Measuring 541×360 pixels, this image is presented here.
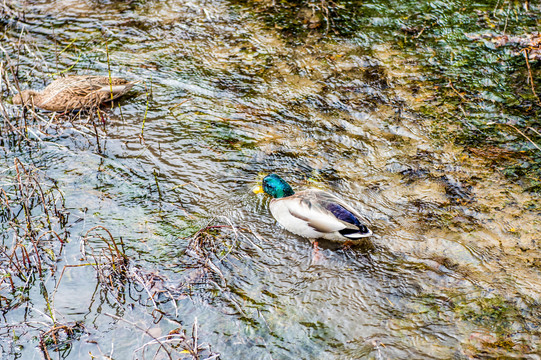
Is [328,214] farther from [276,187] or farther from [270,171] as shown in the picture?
[270,171]

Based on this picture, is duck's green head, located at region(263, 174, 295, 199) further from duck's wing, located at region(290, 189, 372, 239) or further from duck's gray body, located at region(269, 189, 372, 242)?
duck's wing, located at region(290, 189, 372, 239)

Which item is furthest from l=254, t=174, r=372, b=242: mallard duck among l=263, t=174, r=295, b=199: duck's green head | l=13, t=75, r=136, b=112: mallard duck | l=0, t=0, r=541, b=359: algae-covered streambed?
l=13, t=75, r=136, b=112: mallard duck

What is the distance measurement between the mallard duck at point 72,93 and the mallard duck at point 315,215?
2.79 metres

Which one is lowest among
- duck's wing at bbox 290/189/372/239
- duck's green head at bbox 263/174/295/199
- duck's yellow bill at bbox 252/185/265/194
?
duck's yellow bill at bbox 252/185/265/194

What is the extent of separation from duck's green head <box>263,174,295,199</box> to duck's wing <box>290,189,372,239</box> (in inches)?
9.2

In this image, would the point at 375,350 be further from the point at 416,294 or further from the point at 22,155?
the point at 22,155

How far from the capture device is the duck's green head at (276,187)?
5262 millimetres

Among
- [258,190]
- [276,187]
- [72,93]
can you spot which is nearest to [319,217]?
[276,187]

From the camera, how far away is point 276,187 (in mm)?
5273

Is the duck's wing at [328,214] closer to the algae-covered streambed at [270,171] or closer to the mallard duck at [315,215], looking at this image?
the mallard duck at [315,215]

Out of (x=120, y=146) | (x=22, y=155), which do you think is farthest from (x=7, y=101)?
(x=120, y=146)

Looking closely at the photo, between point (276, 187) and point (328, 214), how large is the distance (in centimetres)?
73

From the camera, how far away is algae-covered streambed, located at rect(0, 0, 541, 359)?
4.09m

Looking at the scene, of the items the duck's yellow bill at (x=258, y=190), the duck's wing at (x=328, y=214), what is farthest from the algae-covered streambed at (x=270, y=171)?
the duck's wing at (x=328, y=214)
